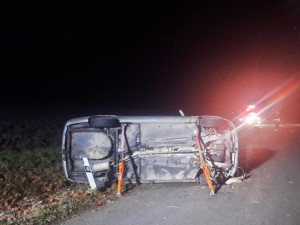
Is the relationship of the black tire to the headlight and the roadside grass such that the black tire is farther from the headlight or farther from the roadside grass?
the headlight

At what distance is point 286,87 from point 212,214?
4592 centimetres

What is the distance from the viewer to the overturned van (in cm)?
822

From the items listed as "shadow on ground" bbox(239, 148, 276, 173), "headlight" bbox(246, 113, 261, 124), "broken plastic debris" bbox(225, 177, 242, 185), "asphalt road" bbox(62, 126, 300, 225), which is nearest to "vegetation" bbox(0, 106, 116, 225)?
"asphalt road" bbox(62, 126, 300, 225)

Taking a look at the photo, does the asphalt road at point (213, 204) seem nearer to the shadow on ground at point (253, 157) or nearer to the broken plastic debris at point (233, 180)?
the broken plastic debris at point (233, 180)

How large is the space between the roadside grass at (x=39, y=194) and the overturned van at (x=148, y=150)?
49cm

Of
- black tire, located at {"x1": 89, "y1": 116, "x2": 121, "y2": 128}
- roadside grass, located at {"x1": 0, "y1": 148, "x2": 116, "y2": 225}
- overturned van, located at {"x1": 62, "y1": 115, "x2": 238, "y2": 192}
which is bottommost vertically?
roadside grass, located at {"x1": 0, "y1": 148, "x2": 116, "y2": 225}

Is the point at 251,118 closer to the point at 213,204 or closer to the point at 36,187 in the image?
the point at 213,204

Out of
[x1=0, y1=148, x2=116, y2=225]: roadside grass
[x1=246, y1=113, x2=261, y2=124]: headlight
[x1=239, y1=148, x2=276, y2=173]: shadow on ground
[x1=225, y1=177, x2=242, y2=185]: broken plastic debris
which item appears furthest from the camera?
→ [x1=246, y1=113, x2=261, y2=124]: headlight

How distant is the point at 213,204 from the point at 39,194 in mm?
3672

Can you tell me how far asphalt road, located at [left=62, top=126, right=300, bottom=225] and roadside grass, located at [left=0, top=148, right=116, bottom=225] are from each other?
1.32ft

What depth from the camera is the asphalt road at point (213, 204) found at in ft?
19.7

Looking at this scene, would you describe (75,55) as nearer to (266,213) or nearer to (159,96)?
(159,96)

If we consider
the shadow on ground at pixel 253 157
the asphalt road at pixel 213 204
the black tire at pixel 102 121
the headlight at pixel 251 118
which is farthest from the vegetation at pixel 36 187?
the headlight at pixel 251 118

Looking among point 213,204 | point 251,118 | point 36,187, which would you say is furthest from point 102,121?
point 251,118
